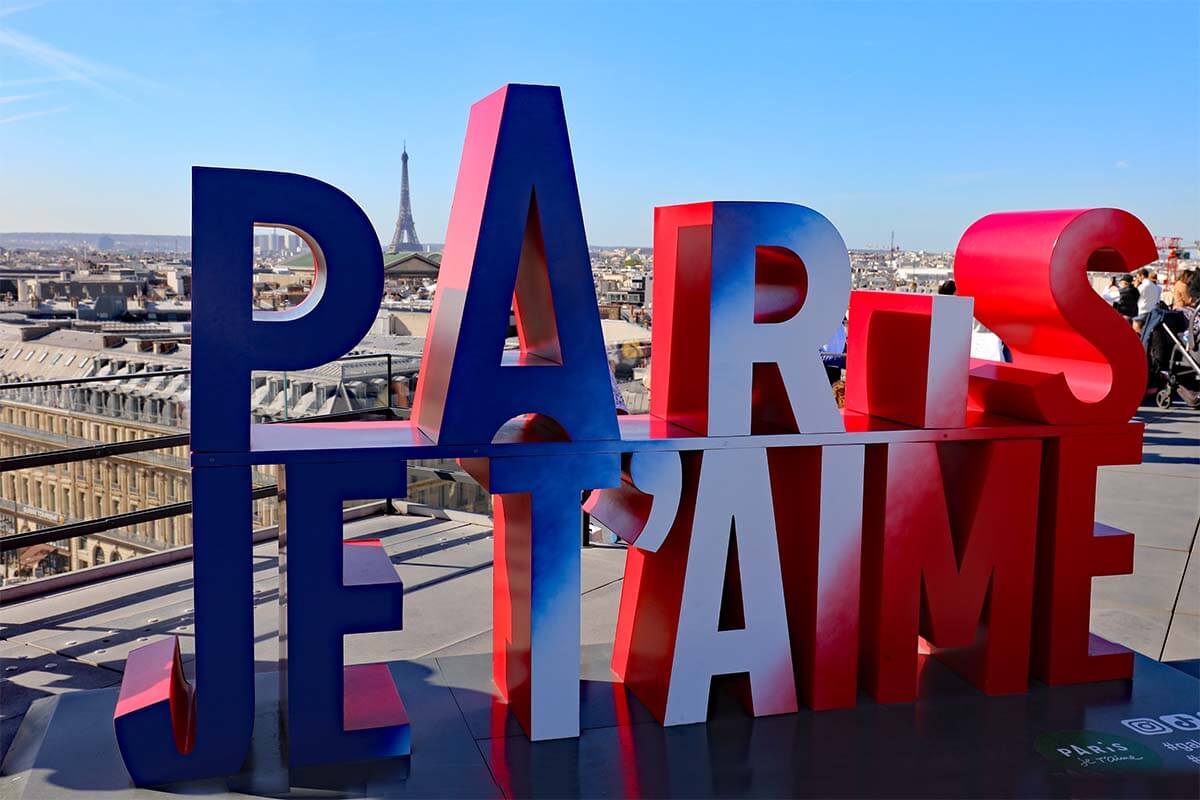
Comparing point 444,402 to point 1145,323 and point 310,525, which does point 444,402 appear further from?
point 1145,323

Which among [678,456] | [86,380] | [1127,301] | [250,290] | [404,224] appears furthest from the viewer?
[404,224]

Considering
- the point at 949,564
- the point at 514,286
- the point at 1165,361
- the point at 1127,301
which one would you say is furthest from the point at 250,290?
the point at 1165,361

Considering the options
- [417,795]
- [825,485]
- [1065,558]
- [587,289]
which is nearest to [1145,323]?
[1065,558]

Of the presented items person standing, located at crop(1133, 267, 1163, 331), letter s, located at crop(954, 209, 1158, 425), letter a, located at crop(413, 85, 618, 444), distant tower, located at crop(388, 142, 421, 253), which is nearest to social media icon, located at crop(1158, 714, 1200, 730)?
letter s, located at crop(954, 209, 1158, 425)

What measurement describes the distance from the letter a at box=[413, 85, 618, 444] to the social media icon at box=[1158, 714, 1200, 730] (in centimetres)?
253

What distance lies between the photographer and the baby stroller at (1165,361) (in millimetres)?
12734

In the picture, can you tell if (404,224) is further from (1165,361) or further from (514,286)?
(514,286)

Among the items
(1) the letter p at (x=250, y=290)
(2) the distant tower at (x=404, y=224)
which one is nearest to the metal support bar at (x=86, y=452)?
(1) the letter p at (x=250, y=290)

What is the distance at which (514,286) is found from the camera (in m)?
3.62

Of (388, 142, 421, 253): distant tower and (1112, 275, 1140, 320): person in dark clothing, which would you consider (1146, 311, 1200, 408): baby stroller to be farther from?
(388, 142, 421, 253): distant tower

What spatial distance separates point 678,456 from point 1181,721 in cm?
231

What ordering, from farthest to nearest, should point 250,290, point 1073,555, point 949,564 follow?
point 1073,555, point 949,564, point 250,290

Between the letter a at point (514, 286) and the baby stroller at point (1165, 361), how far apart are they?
11.1 meters

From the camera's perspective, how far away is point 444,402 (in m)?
3.54
